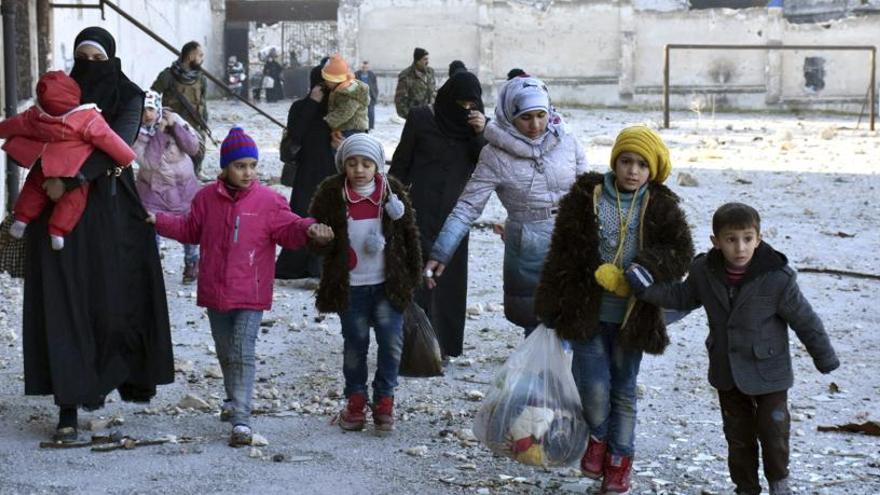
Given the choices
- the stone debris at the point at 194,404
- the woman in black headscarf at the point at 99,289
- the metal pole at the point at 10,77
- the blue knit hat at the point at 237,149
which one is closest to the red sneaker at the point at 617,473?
the blue knit hat at the point at 237,149

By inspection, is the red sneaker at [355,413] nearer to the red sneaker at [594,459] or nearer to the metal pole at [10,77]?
the red sneaker at [594,459]

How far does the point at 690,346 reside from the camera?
27.1 ft

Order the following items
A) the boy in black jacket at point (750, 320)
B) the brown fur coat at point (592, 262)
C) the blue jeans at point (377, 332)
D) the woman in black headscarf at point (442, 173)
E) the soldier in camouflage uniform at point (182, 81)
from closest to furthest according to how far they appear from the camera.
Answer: the boy in black jacket at point (750, 320) → the brown fur coat at point (592, 262) → the blue jeans at point (377, 332) → the woman in black headscarf at point (442, 173) → the soldier in camouflage uniform at point (182, 81)

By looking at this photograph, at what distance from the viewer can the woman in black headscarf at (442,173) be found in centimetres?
736

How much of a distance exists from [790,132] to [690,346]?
1838cm

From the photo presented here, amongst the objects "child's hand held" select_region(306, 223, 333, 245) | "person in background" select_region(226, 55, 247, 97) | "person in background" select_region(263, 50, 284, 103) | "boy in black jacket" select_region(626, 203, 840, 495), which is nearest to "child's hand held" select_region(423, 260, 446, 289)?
A: "child's hand held" select_region(306, 223, 333, 245)

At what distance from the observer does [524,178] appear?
6.22 m

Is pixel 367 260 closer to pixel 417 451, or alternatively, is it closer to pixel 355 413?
pixel 355 413

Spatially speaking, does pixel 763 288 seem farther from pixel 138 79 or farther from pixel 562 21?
pixel 562 21

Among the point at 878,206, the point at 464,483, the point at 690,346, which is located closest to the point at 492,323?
the point at 690,346

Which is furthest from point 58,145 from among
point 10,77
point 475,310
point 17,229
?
point 10,77

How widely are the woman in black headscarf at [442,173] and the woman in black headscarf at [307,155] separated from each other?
1.86 metres

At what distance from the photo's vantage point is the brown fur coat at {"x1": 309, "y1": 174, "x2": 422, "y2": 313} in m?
5.87

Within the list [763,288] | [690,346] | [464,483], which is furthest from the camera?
[690,346]
